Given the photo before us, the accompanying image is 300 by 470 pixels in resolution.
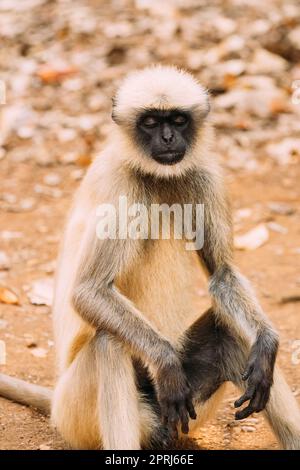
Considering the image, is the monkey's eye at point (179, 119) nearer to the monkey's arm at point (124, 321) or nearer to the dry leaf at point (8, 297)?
the monkey's arm at point (124, 321)

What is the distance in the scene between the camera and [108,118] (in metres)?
8.28

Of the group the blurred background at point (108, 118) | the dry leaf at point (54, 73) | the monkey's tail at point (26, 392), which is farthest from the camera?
the dry leaf at point (54, 73)

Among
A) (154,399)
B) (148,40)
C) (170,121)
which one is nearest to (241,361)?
(154,399)

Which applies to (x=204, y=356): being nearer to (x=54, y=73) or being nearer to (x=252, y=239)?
(x=252, y=239)

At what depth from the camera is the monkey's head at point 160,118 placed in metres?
3.98

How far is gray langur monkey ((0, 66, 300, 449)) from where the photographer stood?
3727mm

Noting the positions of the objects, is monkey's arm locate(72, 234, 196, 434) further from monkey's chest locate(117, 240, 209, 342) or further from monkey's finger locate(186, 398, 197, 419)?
monkey's chest locate(117, 240, 209, 342)

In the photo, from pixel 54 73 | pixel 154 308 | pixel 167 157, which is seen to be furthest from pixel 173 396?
pixel 54 73

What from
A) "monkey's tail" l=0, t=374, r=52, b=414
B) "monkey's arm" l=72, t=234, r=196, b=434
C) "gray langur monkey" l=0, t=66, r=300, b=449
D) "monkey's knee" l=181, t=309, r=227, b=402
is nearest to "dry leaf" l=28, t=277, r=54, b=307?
"monkey's tail" l=0, t=374, r=52, b=414

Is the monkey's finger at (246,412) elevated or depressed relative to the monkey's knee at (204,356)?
depressed

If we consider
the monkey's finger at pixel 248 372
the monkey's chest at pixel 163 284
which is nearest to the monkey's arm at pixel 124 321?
the monkey's chest at pixel 163 284

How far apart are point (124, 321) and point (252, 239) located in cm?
318

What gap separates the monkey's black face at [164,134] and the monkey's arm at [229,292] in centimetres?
29

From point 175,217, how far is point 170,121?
1.39 feet
